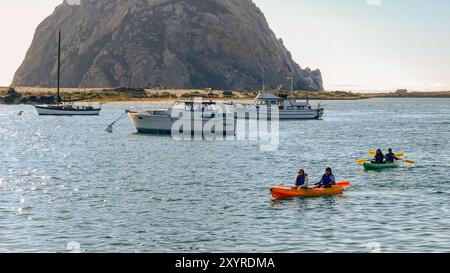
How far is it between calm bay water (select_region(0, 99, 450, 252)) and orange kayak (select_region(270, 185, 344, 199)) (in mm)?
580

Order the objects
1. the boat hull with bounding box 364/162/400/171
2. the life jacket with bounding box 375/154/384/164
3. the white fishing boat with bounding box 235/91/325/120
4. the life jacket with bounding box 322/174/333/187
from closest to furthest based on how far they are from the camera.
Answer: the life jacket with bounding box 322/174/333/187 → the boat hull with bounding box 364/162/400/171 → the life jacket with bounding box 375/154/384/164 → the white fishing boat with bounding box 235/91/325/120

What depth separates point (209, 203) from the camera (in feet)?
123

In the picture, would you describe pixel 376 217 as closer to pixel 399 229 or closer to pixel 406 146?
pixel 399 229

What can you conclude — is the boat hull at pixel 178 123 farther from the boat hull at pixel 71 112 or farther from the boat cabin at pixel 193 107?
the boat hull at pixel 71 112

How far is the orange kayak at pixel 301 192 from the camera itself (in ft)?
124

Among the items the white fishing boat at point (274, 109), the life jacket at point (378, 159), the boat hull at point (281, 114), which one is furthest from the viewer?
Answer: the white fishing boat at point (274, 109)

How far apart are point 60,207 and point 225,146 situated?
45.4 meters

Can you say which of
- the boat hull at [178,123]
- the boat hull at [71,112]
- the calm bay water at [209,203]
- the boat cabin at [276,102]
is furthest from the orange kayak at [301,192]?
the boat hull at [71,112]

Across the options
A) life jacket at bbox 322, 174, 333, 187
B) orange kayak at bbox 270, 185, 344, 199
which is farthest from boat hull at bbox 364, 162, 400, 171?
life jacket at bbox 322, 174, 333, 187

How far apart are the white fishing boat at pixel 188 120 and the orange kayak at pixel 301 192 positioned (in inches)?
1949

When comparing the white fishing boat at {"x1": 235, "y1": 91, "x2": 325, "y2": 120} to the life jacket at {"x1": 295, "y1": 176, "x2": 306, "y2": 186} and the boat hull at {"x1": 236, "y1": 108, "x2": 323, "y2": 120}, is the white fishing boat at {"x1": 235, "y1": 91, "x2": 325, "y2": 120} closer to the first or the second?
the boat hull at {"x1": 236, "y1": 108, "x2": 323, "y2": 120}

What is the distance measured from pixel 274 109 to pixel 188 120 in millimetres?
47766

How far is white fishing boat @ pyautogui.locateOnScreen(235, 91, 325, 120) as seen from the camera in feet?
437
